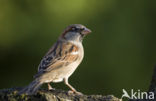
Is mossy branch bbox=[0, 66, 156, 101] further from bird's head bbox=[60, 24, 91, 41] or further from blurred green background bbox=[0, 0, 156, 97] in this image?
blurred green background bbox=[0, 0, 156, 97]

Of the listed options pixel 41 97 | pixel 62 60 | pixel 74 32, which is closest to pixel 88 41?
pixel 74 32

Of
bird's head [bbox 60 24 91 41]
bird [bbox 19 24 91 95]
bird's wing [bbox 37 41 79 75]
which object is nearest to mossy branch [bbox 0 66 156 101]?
bird [bbox 19 24 91 95]

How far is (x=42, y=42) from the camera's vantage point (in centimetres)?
971

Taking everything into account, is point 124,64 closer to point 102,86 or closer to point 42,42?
point 102,86

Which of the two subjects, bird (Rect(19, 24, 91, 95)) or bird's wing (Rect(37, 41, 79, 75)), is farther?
bird's wing (Rect(37, 41, 79, 75))

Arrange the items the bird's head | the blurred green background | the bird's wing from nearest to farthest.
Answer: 1. the bird's wing
2. the bird's head
3. the blurred green background

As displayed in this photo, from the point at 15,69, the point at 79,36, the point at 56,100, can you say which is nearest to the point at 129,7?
the point at 15,69

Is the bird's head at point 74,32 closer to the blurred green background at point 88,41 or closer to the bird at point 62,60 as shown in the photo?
the bird at point 62,60

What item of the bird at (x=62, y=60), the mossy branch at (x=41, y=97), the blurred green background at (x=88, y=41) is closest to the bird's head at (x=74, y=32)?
the bird at (x=62, y=60)

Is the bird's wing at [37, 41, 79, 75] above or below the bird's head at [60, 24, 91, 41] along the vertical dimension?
below

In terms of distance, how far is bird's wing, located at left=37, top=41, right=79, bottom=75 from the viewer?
646cm

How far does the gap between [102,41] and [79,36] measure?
2.78 m

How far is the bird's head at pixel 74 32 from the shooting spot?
6.99 m

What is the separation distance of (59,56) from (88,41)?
3106 mm
